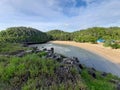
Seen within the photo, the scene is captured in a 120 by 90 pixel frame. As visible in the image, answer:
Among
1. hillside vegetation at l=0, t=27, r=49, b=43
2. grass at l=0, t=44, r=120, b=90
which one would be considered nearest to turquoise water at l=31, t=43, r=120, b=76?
grass at l=0, t=44, r=120, b=90

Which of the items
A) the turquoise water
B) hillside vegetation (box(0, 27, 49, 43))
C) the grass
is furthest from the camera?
hillside vegetation (box(0, 27, 49, 43))

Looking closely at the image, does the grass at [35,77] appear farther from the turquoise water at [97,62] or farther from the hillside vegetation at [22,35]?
the hillside vegetation at [22,35]

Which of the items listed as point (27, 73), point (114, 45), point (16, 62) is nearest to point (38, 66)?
point (27, 73)

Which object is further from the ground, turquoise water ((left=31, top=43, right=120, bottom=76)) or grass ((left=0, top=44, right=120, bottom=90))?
grass ((left=0, top=44, right=120, bottom=90))

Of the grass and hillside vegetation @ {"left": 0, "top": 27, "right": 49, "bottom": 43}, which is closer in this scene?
the grass

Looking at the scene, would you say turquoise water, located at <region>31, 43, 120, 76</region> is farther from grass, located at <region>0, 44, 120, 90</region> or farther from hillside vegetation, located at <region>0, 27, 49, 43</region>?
hillside vegetation, located at <region>0, 27, 49, 43</region>

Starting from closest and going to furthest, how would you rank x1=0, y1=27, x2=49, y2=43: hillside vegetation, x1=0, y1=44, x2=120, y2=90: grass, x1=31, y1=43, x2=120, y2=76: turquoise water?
1. x1=0, y1=44, x2=120, y2=90: grass
2. x1=31, y1=43, x2=120, y2=76: turquoise water
3. x1=0, y1=27, x2=49, y2=43: hillside vegetation

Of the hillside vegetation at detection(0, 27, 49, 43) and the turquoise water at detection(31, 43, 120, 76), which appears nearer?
the turquoise water at detection(31, 43, 120, 76)

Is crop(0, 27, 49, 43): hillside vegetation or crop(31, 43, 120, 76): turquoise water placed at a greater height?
crop(0, 27, 49, 43): hillside vegetation

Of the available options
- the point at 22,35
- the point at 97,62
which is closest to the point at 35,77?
the point at 97,62

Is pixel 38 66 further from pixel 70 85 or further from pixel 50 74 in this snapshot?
pixel 70 85

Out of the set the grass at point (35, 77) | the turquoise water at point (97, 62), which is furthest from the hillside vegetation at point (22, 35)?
the grass at point (35, 77)

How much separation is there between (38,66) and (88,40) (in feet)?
238

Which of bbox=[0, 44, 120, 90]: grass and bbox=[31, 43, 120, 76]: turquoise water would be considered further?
bbox=[31, 43, 120, 76]: turquoise water
